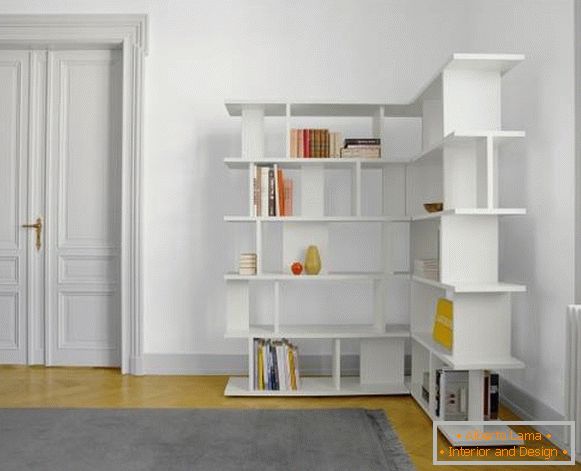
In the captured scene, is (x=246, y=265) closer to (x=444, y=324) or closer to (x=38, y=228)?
(x=444, y=324)

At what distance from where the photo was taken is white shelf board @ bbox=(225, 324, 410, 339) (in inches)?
165

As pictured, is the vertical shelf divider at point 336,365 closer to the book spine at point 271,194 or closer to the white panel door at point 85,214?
the book spine at point 271,194

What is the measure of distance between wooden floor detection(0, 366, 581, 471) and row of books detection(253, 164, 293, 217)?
1.14m

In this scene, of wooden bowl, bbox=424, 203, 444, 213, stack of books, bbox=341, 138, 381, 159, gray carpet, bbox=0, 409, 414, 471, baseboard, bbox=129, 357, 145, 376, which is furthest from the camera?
baseboard, bbox=129, 357, 145, 376

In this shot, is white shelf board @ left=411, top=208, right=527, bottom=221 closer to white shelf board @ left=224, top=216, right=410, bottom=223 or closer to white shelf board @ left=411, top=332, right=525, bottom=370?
white shelf board @ left=411, top=332, right=525, bottom=370

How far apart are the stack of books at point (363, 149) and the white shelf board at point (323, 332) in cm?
108

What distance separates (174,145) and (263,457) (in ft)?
8.70

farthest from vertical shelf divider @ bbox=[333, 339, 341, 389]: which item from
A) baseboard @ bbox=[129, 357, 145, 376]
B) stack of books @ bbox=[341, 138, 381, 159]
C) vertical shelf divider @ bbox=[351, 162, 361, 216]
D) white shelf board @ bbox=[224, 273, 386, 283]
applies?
baseboard @ bbox=[129, 357, 145, 376]

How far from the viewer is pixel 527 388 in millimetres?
3748

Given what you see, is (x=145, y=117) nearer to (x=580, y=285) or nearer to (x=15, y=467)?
(x=15, y=467)

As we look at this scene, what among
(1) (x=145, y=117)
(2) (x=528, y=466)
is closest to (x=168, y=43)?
(1) (x=145, y=117)

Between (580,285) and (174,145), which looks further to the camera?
(174,145)

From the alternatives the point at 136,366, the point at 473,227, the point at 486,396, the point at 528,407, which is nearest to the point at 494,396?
the point at 486,396

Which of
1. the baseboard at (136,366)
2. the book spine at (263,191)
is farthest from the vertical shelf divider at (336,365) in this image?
the baseboard at (136,366)
